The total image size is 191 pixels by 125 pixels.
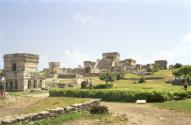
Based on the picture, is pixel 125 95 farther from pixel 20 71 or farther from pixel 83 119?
pixel 20 71

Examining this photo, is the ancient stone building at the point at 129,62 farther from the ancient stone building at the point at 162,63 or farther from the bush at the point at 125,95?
the bush at the point at 125,95

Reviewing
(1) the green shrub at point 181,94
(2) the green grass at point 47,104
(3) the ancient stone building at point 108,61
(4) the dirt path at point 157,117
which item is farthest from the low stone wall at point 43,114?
(3) the ancient stone building at point 108,61

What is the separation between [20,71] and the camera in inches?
2474

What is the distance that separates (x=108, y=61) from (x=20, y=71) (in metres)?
63.2

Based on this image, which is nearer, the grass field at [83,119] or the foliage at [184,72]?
the grass field at [83,119]

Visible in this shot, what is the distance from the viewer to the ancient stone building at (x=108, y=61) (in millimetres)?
121125

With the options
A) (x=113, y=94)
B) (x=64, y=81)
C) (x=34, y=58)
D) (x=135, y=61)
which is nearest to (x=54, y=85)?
(x=64, y=81)

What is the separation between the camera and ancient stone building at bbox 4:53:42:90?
62.5 meters

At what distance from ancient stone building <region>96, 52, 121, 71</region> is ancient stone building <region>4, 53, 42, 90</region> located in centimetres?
5623

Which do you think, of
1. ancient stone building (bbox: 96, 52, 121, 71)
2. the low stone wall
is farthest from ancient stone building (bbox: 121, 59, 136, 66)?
the low stone wall

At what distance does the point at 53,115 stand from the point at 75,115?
65.2 inches

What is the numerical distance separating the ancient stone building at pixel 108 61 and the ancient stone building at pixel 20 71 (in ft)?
184

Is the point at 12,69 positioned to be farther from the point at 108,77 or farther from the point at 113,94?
the point at 113,94

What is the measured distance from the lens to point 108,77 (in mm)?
69750
